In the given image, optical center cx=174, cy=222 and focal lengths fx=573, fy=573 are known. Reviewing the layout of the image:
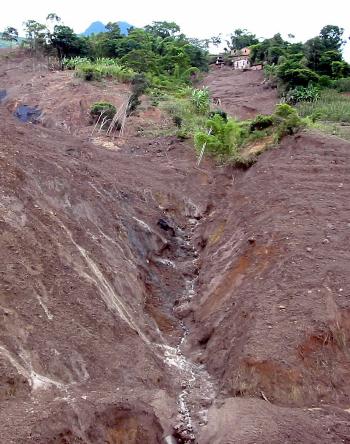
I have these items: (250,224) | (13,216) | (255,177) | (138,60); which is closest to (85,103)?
(138,60)

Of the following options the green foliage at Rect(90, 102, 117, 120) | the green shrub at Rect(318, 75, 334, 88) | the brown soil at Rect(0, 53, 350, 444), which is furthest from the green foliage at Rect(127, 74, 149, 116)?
the brown soil at Rect(0, 53, 350, 444)

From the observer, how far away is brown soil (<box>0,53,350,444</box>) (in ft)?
35.8

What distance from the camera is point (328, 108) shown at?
37.1 metres

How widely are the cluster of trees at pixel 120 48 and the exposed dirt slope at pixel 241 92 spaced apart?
3316mm

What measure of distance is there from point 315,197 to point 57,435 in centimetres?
1230

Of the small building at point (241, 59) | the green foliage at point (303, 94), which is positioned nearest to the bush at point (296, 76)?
the green foliage at point (303, 94)

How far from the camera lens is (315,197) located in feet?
61.7

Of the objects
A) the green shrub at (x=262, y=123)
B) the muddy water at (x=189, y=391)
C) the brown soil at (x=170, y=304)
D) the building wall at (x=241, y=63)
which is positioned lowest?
the muddy water at (x=189, y=391)

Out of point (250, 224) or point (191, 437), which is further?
point (250, 224)

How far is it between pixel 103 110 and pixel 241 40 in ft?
165

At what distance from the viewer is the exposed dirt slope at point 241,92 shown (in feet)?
159

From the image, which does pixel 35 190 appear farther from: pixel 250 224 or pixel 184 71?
pixel 184 71

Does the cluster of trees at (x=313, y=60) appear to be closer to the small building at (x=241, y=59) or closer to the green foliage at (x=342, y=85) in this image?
the green foliage at (x=342, y=85)

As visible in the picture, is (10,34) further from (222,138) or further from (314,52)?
(222,138)
